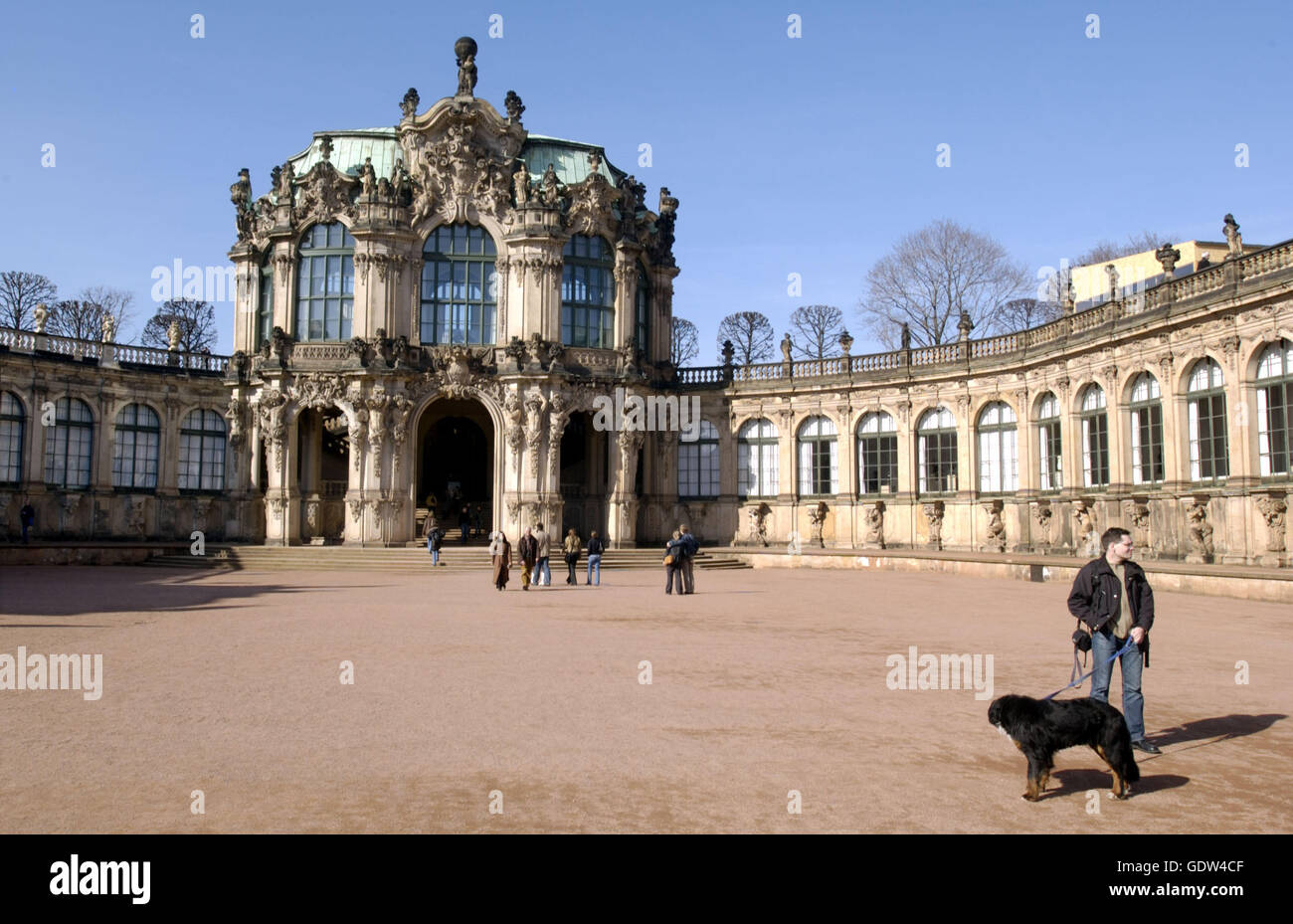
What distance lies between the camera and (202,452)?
4503 centimetres

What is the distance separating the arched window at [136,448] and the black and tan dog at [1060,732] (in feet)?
140

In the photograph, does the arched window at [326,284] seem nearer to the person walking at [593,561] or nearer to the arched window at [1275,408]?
the person walking at [593,561]

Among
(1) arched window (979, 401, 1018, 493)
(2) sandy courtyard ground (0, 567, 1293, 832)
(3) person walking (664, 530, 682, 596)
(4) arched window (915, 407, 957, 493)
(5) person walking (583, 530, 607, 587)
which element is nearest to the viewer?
(2) sandy courtyard ground (0, 567, 1293, 832)

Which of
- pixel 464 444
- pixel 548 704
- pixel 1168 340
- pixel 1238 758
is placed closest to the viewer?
pixel 1238 758

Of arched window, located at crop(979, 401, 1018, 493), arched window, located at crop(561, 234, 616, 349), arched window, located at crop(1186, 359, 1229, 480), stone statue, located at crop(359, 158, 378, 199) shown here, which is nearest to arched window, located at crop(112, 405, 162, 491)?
stone statue, located at crop(359, 158, 378, 199)

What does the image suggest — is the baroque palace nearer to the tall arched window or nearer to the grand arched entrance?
the tall arched window

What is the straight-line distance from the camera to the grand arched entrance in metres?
47.2

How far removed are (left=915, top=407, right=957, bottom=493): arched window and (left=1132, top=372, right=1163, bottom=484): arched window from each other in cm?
948

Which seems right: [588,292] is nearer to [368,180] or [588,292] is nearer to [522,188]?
[522,188]

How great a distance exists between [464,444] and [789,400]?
15.3 meters

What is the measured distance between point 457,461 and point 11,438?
701 inches
